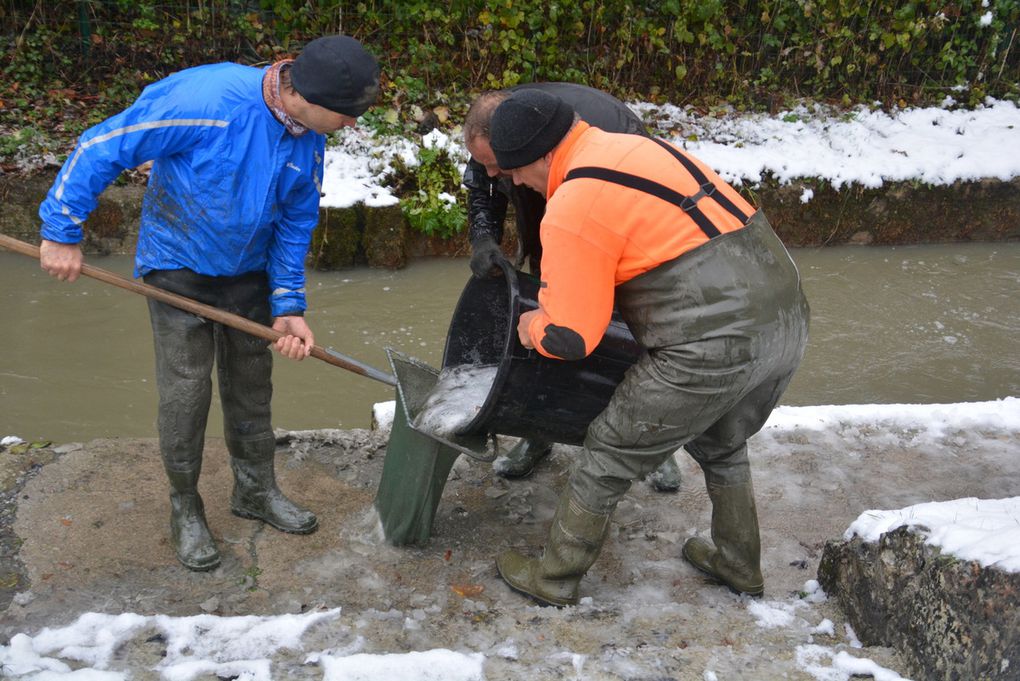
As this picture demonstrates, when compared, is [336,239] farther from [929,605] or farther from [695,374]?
[929,605]

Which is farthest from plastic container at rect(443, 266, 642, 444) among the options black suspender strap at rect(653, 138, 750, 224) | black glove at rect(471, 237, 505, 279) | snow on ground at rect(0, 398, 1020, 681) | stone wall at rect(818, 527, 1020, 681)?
stone wall at rect(818, 527, 1020, 681)

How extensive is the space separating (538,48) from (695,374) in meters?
7.11

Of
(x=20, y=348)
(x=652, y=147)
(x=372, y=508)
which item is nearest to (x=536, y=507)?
(x=372, y=508)

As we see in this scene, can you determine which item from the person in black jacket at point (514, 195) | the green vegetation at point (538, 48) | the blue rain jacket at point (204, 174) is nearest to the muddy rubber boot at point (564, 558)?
the person in black jacket at point (514, 195)

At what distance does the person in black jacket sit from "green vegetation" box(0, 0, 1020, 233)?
383 cm

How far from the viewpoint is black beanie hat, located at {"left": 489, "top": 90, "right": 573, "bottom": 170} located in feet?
8.90

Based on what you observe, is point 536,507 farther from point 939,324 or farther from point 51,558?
point 939,324

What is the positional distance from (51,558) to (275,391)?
7.26ft

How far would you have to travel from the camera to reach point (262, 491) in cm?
375

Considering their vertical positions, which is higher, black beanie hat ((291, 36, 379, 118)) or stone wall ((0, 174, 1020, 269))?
black beanie hat ((291, 36, 379, 118))

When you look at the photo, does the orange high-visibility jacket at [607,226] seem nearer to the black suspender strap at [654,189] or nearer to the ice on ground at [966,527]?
the black suspender strap at [654,189]

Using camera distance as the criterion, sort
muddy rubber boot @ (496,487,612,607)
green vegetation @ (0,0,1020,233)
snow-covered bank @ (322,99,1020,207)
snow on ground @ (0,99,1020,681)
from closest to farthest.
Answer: snow on ground @ (0,99,1020,681) < muddy rubber boot @ (496,487,612,607) < snow-covered bank @ (322,99,1020,207) < green vegetation @ (0,0,1020,233)

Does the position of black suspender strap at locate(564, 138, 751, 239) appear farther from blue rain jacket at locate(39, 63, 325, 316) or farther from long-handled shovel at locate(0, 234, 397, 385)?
long-handled shovel at locate(0, 234, 397, 385)

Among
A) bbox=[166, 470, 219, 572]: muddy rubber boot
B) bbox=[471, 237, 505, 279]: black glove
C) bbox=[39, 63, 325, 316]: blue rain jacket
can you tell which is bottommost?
bbox=[166, 470, 219, 572]: muddy rubber boot
